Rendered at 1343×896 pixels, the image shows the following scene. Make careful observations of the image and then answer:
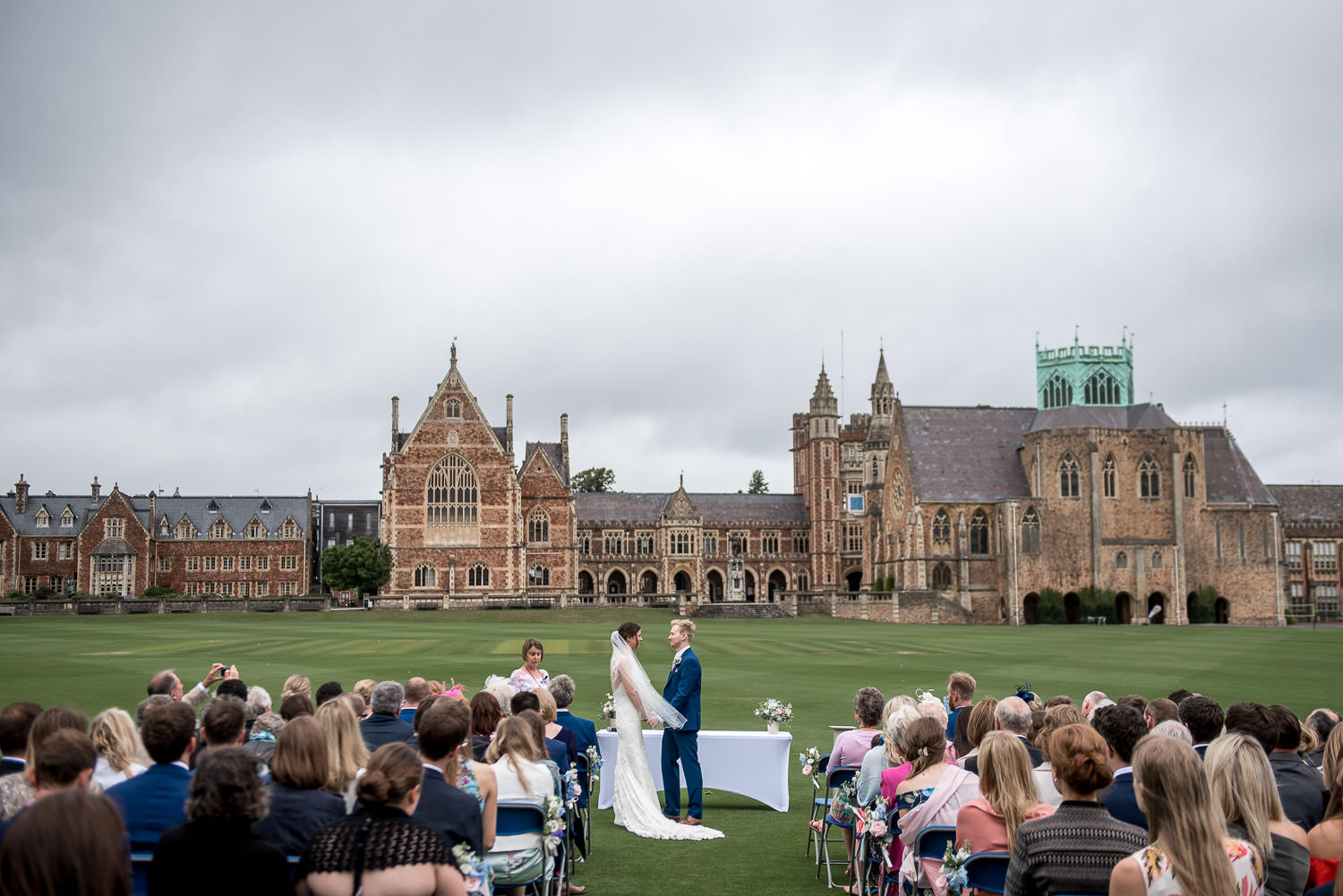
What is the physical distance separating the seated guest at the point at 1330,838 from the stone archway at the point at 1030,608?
6734 centimetres

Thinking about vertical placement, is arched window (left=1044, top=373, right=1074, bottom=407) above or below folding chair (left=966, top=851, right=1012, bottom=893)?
above

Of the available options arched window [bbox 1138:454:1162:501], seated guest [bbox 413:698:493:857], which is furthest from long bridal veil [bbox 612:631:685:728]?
arched window [bbox 1138:454:1162:501]

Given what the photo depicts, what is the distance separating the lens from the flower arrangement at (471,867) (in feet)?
18.0

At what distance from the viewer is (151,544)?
8481cm

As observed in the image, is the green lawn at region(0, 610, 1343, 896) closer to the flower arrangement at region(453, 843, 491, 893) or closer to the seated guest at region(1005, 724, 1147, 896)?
the flower arrangement at region(453, 843, 491, 893)

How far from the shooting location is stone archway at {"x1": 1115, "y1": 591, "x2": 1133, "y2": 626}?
70.2m

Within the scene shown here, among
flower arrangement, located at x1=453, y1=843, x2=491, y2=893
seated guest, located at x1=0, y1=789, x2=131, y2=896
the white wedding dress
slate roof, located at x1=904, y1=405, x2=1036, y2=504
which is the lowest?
the white wedding dress

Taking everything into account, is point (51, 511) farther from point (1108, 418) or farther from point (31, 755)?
point (31, 755)

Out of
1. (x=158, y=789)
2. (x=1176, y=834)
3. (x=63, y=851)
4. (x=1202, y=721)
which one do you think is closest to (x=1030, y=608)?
(x=1202, y=721)

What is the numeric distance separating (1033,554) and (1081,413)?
33.9ft

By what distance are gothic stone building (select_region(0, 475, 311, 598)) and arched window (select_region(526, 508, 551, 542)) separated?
60.1ft

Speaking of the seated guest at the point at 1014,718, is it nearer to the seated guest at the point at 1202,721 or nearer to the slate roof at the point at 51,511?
the seated guest at the point at 1202,721

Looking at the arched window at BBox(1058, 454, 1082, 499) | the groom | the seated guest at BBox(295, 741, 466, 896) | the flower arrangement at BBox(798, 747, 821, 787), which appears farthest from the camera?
the arched window at BBox(1058, 454, 1082, 499)

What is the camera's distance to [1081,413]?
2928 inches
